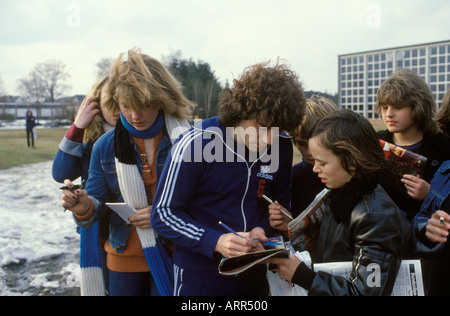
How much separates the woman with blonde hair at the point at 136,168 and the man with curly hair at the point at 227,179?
334 millimetres

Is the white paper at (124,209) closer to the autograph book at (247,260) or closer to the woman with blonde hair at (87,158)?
the woman with blonde hair at (87,158)

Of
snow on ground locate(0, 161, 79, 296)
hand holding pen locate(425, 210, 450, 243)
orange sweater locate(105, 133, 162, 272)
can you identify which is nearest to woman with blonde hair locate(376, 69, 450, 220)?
hand holding pen locate(425, 210, 450, 243)

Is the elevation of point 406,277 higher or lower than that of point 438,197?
lower

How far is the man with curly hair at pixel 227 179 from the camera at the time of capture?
1638mm

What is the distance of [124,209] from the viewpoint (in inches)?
77.2

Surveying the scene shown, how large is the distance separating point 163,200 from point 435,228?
120cm

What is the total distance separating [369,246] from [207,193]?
73cm

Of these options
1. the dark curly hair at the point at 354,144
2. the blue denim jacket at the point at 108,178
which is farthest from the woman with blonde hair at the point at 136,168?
the dark curly hair at the point at 354,144

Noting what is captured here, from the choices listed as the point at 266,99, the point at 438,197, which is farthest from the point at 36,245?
the point at 438,197

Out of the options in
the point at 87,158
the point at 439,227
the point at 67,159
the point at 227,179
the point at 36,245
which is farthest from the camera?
the point at 36,245

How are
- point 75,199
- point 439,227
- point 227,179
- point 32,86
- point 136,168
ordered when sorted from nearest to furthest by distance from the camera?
point 439,227
point 227,179
point 75,199
point 136,168
point 32,86

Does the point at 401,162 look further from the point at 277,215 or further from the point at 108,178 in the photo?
the point at 108,178

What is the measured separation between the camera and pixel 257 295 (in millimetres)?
1884
